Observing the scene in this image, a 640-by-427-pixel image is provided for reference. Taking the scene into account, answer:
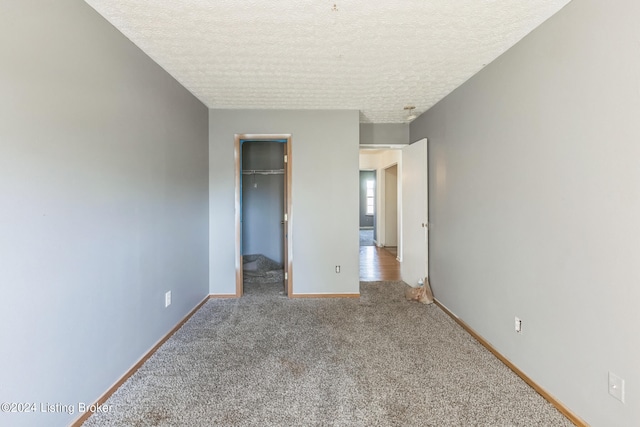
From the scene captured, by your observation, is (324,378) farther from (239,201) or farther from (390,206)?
(390,206)

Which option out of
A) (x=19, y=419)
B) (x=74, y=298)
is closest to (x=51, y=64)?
(x=74, y=298)

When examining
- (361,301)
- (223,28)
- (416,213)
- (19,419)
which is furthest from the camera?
(416,213)

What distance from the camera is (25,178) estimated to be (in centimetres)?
131

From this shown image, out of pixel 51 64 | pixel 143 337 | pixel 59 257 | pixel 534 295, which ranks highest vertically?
pixel 51 64

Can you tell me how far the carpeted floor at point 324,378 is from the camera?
1675mm

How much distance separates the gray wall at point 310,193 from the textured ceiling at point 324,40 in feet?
2.01

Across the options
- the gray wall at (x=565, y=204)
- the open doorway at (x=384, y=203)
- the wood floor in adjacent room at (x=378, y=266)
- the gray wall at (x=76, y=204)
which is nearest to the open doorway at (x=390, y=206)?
the open doorway at (x=384, y=203)

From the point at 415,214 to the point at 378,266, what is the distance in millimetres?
1917

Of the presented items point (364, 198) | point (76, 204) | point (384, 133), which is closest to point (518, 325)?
point (76, 204)

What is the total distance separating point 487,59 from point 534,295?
1874mm

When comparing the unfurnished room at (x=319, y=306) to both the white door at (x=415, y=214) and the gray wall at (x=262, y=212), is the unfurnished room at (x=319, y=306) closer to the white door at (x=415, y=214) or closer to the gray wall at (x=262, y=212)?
the white door at (x=415, y=214)

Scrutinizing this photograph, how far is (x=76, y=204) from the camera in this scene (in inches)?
62.7

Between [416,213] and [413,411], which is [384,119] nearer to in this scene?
[416,213]

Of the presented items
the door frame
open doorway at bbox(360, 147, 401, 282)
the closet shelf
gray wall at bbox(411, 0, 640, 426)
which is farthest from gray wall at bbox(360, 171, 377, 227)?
gray wall at bbox(411, 0, 640, 426)
